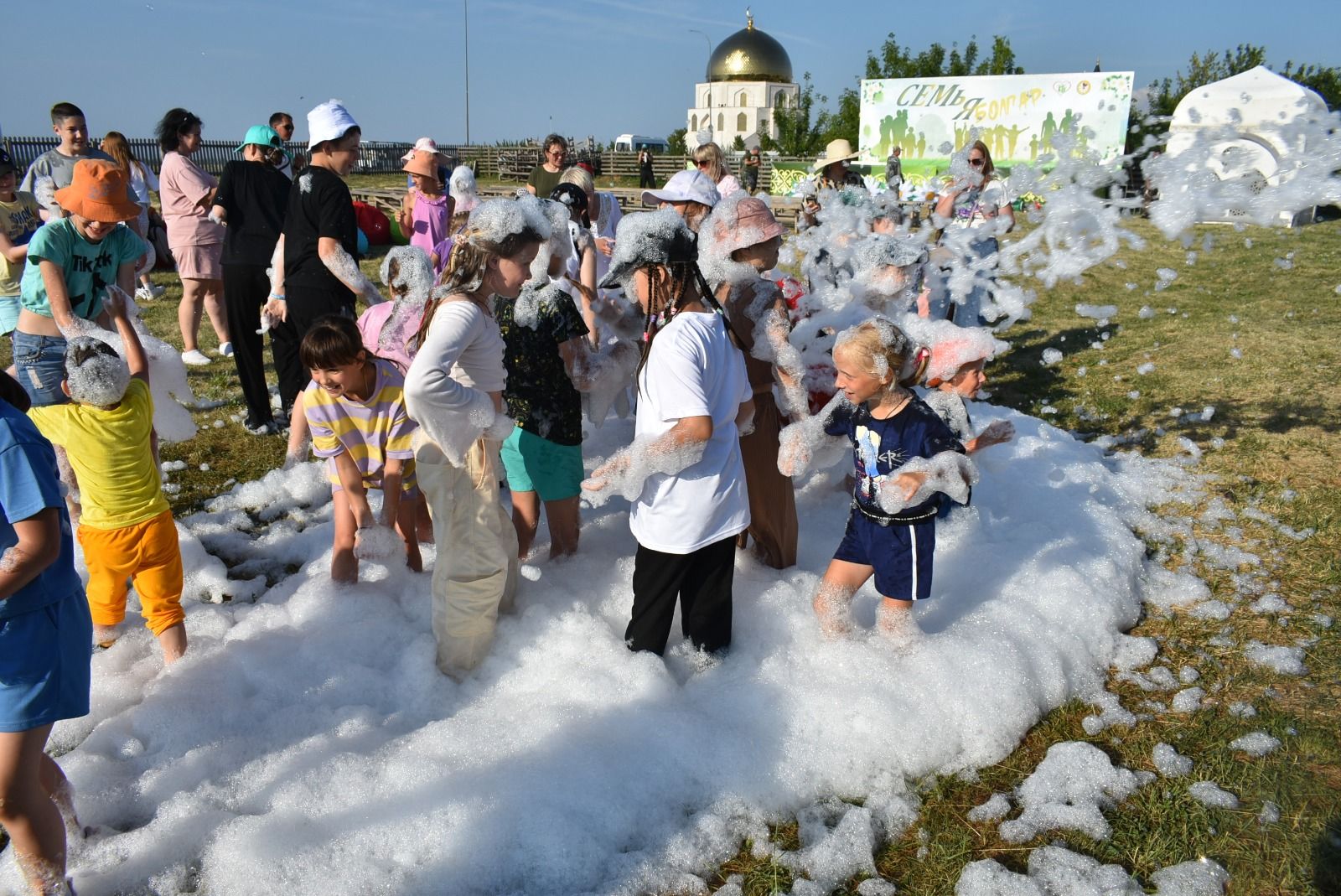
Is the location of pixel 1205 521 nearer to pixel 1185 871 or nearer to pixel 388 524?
pixel 1185 871

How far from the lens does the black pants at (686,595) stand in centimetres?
300

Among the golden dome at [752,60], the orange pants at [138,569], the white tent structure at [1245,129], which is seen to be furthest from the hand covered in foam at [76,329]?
the golden dome at [752,60]

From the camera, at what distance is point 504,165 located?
37.3m

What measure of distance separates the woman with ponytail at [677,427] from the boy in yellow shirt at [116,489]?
1.70 metres

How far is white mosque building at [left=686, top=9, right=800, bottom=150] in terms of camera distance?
64.6 meters

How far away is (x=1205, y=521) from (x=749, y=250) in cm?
304

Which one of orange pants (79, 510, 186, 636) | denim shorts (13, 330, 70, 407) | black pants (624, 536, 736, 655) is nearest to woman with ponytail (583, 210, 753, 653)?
black pants (624, 536, 736, 655)

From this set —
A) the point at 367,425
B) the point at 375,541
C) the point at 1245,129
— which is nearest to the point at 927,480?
the point at 367,425

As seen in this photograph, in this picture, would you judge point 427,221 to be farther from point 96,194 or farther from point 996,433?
point 996,433

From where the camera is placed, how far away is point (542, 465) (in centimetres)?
376

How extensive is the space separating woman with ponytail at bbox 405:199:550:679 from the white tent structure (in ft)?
10.3

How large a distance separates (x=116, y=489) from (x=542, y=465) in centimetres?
156

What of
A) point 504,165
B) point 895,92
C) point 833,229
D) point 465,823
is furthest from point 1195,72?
point 465,823

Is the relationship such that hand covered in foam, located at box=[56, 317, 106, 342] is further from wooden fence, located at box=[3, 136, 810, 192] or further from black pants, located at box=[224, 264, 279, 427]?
wooden fence, located at box=[3, 136, 810, 192]
